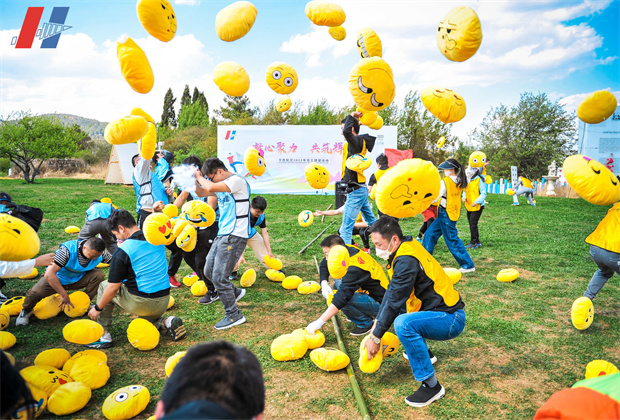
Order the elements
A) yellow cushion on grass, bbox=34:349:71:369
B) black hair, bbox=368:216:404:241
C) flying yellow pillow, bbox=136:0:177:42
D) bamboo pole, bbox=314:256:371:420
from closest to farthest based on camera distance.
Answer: bamboo pole, bbox=314:256:371:420
black hair, bbox=368:216:404:241
yellow cushion on grass, bbox=34:349:71:369
flying yellow pillow, bbox=136:0:177:42

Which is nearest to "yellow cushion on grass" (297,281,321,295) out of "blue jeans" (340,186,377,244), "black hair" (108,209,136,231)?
"blue jeans" (340,186,377,244)

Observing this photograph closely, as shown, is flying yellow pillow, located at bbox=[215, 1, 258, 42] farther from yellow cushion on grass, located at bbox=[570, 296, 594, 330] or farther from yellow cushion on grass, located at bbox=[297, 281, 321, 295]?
yellow cushion on grass, located at bbox=[570, 296, 594, 330]

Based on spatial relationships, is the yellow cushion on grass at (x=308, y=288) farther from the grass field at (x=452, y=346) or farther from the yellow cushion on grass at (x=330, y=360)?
the yellow cushion on grass at (x=330, y=360)

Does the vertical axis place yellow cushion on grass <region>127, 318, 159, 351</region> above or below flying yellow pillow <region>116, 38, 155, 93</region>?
below

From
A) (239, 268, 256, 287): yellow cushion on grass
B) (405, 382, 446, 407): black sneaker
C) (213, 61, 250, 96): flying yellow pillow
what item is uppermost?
(213, 61, 250, 96): flying yellow pillow

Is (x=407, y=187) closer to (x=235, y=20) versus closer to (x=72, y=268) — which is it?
(x=235, y=20)

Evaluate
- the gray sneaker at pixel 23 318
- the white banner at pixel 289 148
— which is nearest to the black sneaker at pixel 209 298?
the gray sneaker at pixel 23 318

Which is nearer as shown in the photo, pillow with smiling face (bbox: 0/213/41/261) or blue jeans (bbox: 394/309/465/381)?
pillow with smiling face (bbox: 0/213/41/261)

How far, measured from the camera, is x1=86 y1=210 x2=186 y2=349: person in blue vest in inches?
154

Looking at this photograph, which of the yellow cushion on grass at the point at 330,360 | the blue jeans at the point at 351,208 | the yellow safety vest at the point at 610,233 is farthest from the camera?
the blue jeans at the point at 351,208

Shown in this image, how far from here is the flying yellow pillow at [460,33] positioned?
3.64 meters

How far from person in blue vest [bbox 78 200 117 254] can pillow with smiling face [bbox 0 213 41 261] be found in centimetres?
289

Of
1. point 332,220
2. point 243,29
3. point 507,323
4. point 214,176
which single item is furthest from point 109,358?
point 332,220

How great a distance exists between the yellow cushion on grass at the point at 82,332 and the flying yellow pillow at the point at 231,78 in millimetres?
3031
